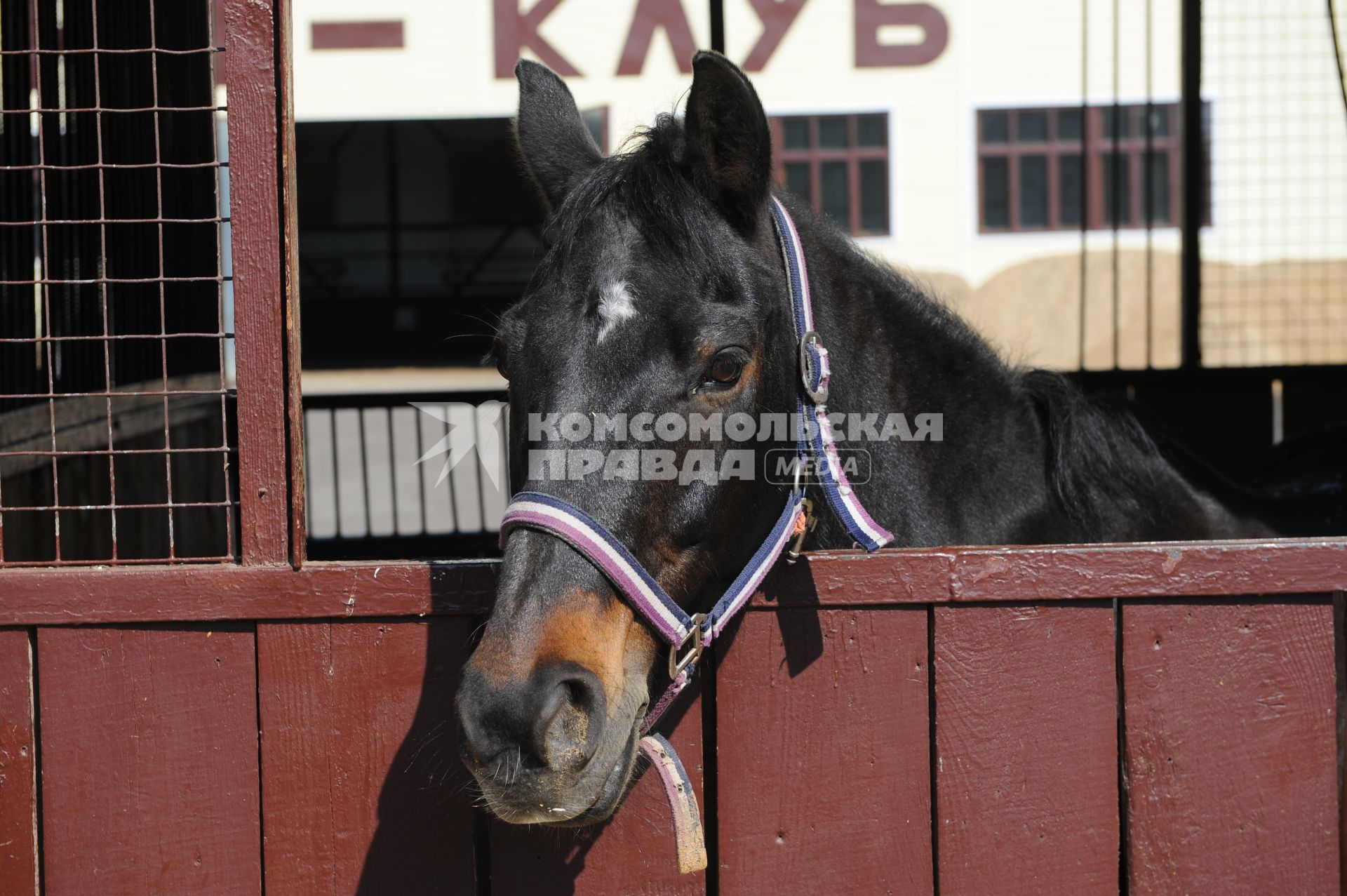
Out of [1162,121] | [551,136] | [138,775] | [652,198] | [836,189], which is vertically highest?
[1162,121]

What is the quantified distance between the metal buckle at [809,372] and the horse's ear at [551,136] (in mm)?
565

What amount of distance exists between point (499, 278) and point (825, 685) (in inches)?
623

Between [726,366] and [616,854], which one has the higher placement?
[726,366]

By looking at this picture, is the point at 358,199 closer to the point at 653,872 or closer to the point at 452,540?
the point at 452,540

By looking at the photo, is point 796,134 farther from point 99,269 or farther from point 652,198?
point 652,198

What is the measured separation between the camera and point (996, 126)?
53.5ft

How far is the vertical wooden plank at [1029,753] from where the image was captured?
192cm

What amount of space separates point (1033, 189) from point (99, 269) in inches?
614

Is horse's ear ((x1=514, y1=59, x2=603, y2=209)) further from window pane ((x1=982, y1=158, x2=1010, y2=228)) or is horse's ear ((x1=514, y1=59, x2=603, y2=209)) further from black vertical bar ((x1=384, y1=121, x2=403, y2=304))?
black vertical bar ((x1=384, y1=121, x2=403, y2=304))

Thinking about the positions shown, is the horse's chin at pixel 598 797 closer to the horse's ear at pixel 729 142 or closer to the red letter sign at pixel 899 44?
the horse's ear at pixel 729 142

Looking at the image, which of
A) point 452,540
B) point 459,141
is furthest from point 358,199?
point 452,540

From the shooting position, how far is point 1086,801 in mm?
1920

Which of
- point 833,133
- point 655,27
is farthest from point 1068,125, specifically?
point 655,27

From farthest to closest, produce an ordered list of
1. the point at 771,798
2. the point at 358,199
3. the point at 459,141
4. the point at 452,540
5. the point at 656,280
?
the point at 358,199
the point at 459,141
the point at 452,540
the point at 771,798
the point at 656,280
